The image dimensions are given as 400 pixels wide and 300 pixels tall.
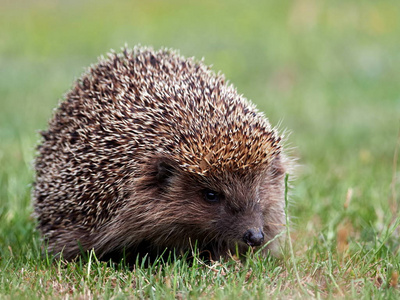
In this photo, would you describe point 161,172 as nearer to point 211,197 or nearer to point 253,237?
point 211,197

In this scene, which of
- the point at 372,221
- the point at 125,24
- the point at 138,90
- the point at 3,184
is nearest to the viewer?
the point at 138,90

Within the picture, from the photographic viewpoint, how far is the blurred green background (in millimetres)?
5926

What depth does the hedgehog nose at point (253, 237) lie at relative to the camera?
397 cm

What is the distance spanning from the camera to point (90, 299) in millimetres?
3412

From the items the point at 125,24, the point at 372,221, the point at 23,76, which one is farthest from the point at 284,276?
the point at 125,24

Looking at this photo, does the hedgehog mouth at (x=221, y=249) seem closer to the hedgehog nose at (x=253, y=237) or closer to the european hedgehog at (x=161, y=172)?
the european hedgehog at (x=161, y=172)

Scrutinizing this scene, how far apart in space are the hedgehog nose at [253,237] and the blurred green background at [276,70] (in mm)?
995

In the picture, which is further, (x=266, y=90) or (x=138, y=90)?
(x=266, y=90)

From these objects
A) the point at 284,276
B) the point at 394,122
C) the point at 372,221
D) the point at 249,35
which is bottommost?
the point at 284,276

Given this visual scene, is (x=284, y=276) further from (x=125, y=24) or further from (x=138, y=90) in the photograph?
(x=125, y=24)

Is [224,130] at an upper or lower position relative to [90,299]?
upper

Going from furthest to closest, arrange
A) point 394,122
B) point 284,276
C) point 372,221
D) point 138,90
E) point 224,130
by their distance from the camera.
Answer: point 394,122 < point 372,221 < point 138,90 < point 224,130 < point 284,276

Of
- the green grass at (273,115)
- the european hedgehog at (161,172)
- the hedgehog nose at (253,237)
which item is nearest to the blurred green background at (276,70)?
the green grass at (273,115)

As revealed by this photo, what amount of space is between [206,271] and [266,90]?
23.9ft
